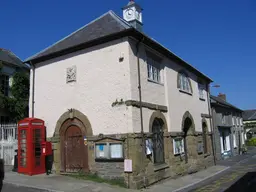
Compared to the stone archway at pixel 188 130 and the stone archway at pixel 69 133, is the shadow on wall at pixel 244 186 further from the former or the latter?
the stone archway at pixel 69 133

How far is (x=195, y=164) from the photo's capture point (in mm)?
16328

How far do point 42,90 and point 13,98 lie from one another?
3987 mm

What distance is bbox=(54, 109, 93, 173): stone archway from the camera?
461 inches

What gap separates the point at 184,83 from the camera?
54.7ft

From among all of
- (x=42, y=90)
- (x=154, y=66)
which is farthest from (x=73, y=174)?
(x=154, y=66)

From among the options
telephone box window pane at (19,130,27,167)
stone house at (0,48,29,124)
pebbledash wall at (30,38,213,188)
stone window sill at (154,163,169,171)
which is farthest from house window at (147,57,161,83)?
stone house at (0,48,29,124)

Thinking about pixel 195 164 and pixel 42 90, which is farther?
pixel 195 164

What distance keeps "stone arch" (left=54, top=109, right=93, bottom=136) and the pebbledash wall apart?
0.04 meters

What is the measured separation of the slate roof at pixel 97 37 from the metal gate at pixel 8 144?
3.86 metres

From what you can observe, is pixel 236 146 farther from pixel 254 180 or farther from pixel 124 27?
pixel 124 27

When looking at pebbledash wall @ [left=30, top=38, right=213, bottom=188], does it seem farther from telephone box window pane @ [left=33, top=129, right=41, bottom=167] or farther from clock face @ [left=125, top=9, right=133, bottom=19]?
clock face @ [left=125, top=9, right=133, bottom=19]

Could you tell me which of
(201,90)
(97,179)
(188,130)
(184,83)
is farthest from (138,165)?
(201,90)

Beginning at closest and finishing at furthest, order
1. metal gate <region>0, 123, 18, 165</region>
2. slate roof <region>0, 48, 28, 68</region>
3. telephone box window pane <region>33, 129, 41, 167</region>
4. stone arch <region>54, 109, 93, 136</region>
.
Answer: stone arch <region>54, 109, 93, 136</region> → telephone box window pane <region>33, 129, 41, 167</region> → metal gate <region>0, 123, 18, 165</region> → slate roof <region>0, 48, 28, 68</region>

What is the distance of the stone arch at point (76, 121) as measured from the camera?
38.3 feet
